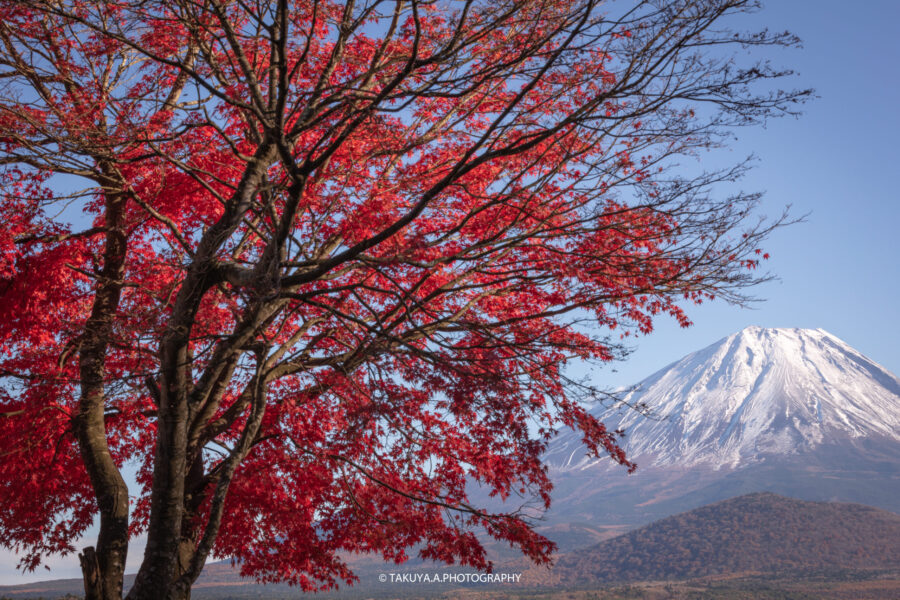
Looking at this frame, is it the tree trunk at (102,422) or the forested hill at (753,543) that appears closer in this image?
the tree trunk at (102,422)

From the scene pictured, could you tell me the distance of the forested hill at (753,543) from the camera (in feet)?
348

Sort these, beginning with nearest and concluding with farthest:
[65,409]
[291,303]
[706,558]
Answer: [65,409]
[291,303]
[706,558]

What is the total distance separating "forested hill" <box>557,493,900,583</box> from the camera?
106 m

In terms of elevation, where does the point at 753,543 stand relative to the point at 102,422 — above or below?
below

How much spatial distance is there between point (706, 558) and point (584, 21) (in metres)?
130

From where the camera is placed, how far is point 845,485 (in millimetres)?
175625

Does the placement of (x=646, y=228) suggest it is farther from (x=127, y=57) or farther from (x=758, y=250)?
(x=127, y=57)

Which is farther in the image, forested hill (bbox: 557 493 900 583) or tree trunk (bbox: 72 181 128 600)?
forested hill (bbox: 557 493 900 583)

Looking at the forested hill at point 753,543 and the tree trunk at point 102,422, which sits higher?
the tree trunk at point 102,422

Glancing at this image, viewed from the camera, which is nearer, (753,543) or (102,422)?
(102,422)

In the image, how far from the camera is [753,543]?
112688mm

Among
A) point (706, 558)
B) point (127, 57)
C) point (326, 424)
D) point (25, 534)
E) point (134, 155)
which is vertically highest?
point (127, 57)

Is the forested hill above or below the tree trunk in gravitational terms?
below

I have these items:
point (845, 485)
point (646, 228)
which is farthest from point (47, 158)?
point (845, 485)
